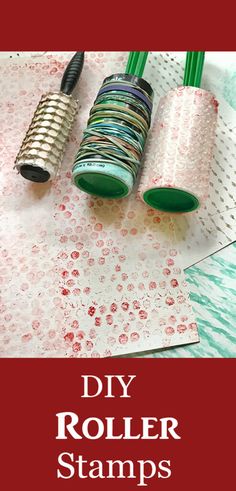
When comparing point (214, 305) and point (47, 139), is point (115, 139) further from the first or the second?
point (214, 305)

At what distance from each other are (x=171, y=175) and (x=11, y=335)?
1.24 ft

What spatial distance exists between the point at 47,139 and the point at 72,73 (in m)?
0.21

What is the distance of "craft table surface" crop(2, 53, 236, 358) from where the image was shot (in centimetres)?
79

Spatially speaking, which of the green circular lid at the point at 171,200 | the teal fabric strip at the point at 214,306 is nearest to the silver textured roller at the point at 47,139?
the green circular lid at the point at 171,200

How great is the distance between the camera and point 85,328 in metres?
0.80

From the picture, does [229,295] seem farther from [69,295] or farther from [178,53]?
[178,53]

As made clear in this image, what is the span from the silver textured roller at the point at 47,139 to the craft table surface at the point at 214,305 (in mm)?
322

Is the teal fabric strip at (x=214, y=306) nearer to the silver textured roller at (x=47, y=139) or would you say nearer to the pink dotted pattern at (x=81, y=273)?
the pink dotted pattern at (x=81, y=273)

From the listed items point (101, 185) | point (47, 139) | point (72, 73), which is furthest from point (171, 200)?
point (72, 73)

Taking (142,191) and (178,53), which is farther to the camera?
(178,53)

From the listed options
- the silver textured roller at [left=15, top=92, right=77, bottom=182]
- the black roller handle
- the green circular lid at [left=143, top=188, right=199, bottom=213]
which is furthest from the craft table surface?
the black roller handle

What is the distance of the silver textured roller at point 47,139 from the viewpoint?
861 mm

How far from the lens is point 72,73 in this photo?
100cm

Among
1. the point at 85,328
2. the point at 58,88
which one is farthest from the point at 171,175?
the point at 58,88
